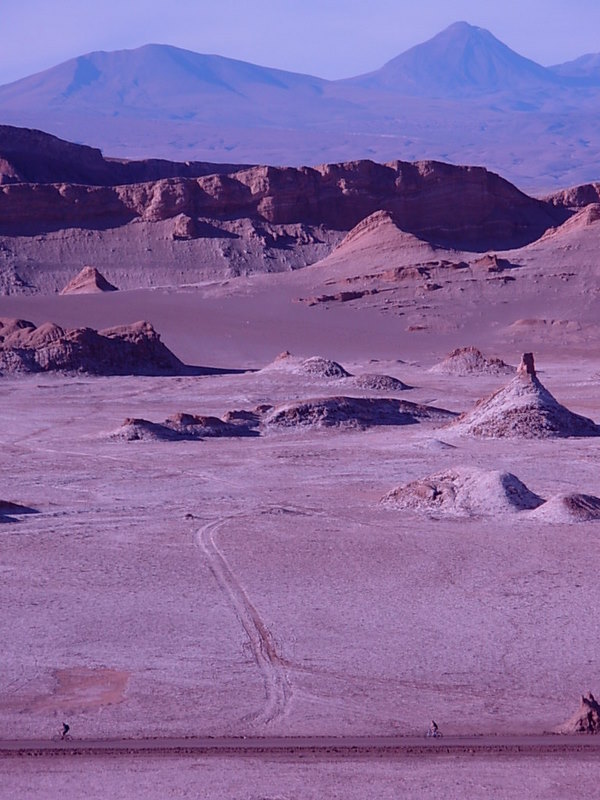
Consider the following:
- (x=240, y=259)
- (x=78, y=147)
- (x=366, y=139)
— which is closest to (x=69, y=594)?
(x=240, y=259)

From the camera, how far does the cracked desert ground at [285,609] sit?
263 inches

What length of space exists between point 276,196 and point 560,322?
1897 centimetres

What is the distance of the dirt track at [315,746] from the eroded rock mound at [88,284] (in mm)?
35085

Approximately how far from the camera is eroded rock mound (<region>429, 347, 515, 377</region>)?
26.3 m

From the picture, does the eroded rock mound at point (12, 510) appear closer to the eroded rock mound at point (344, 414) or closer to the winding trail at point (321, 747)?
the winding trail at point (321, 747)

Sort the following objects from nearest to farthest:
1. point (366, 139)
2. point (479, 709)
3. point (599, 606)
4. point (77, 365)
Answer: point (479, 709) → point (599, 606) → point (77, 365) → point (366, 139)

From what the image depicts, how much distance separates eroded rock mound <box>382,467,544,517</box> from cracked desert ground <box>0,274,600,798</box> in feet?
0.65

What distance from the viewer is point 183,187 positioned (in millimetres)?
50500

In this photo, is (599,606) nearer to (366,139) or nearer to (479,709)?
(479,709)

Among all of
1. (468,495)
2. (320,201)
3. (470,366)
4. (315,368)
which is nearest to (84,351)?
(315,368)

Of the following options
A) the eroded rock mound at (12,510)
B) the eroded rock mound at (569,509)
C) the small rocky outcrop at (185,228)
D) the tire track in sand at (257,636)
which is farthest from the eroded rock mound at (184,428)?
the small rocky outcrop at (185,228)

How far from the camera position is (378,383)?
22.9 metres

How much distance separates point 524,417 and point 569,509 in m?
5.09

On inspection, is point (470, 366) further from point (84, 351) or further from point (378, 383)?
point (84, 351)
